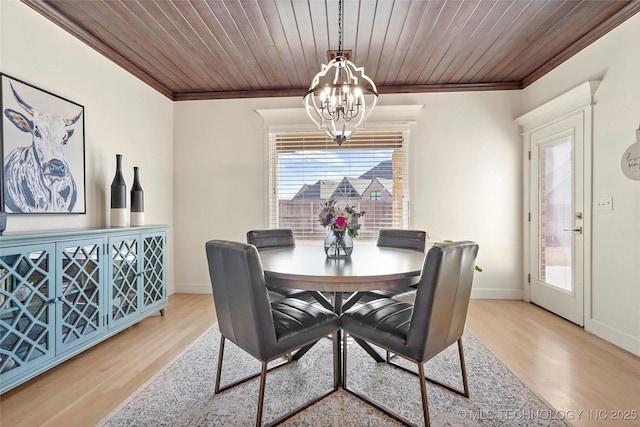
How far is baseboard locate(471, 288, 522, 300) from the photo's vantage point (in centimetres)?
364

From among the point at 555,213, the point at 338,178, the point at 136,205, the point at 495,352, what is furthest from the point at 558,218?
the point at 136,205

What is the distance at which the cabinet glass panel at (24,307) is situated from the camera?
1658 millimetres

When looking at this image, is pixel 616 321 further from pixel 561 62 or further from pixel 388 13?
pixel 388 13

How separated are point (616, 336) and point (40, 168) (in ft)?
14.8

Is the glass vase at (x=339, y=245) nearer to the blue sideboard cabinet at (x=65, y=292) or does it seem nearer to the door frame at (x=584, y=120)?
the blue sideboard cabinet at (x=65, y=292)

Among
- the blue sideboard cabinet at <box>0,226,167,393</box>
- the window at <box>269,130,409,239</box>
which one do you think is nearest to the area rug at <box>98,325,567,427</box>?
the blue sideboard cabinet at <box>0,226,167,393</box>

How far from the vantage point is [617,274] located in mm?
2430

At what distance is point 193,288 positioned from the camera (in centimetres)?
392

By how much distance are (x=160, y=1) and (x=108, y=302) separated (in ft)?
7.35

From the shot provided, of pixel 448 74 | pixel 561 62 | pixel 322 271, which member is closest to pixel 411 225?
pixel 448 74

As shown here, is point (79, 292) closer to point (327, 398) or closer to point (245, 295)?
point (245, 295)

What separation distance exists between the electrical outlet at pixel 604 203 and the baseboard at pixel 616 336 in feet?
3.14

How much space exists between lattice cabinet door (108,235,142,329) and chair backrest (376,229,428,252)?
7.18 feet

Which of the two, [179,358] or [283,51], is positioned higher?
[283,51]
